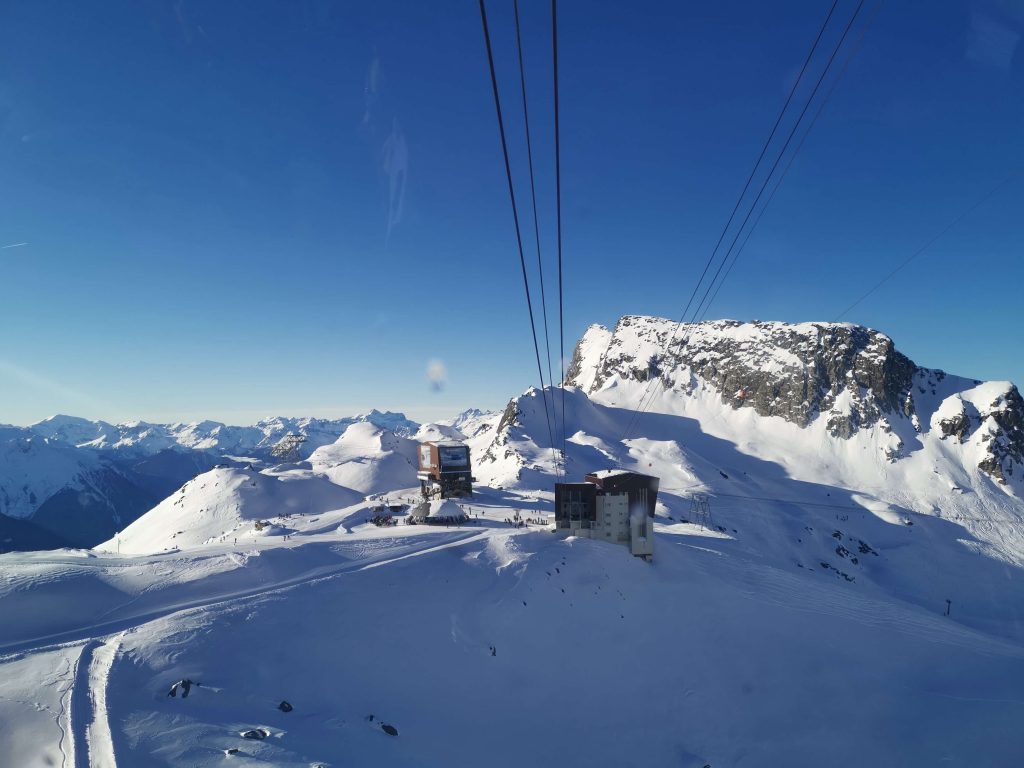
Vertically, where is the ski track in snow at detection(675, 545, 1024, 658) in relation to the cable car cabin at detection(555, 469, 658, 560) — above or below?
below

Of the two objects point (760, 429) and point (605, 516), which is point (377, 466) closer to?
point (605, 516)

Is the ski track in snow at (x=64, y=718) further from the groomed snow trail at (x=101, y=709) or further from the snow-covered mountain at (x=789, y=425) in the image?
the snow-covered mountain at (x=789, y=425)

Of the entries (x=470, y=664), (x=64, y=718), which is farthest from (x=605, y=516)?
(x=64, y=718)

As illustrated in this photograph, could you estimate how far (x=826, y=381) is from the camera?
12975 cm

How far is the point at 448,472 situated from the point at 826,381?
385 ft

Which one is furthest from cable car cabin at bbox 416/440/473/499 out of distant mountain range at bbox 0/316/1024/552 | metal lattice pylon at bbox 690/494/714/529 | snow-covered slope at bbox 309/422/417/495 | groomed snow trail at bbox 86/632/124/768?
groomed snow trail at bbox 86/632/124/768

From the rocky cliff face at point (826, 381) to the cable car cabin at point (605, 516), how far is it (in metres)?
109

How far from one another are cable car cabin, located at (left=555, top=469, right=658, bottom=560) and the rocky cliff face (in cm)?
10900

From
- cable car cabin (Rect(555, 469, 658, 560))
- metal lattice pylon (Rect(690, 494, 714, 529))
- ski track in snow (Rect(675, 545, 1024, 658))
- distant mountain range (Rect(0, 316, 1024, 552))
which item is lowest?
ski track in snow (Rect(675, 545, 1024, 658))

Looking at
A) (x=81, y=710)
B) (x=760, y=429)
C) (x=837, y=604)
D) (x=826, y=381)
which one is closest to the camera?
(x=81, y=710)

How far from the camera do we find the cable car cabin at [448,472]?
191 feet

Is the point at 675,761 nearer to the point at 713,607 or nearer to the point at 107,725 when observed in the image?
the point at 713,607

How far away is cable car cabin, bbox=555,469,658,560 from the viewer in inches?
1398

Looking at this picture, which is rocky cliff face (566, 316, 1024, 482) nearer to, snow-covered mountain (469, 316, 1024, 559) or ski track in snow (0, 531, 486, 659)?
snow-covered mountain (469, 316, 1024, 559)
